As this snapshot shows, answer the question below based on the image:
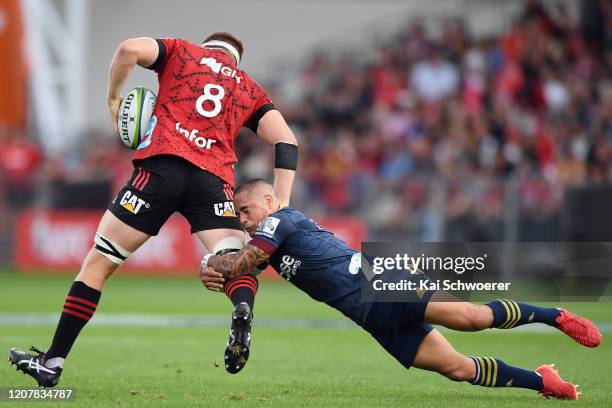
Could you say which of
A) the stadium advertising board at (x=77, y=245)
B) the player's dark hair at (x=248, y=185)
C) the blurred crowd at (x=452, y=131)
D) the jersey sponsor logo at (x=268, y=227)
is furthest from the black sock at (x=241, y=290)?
the stadium advertising board at (x=77, y=245)

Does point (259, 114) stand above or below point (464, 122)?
below

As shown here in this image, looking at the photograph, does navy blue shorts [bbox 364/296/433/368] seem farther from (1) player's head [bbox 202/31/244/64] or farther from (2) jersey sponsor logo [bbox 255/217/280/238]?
(1) player's head [bbox 202/31/244/64]

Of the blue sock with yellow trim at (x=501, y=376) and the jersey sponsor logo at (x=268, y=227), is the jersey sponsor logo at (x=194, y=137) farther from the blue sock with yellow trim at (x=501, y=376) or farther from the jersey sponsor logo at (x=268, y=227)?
the blue sock with yellow trim at (x=501, y=376)

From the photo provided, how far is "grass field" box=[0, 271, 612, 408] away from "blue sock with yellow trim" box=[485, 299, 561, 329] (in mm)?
481

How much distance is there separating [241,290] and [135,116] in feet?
4.26

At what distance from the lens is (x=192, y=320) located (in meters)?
13.2

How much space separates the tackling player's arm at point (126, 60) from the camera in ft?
23.2

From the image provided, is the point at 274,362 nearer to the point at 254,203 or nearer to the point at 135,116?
the point at 254,203

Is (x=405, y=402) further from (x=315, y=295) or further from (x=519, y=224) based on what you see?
(x=519, y=224)

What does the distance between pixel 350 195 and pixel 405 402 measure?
12784 millimetres

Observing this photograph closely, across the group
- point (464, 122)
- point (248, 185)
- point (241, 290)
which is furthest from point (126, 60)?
point (464, 122)

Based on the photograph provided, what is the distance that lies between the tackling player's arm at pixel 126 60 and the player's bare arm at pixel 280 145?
2.95 ft

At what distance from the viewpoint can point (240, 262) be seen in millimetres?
6840

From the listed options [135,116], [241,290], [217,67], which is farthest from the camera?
[217,67]
